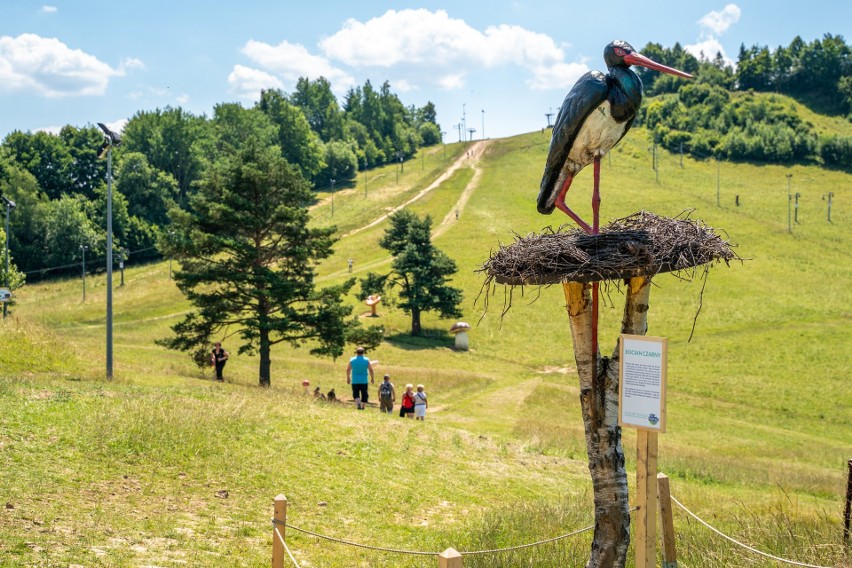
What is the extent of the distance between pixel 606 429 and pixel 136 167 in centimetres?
9808

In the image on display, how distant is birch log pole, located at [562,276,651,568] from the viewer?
7969 millimetres

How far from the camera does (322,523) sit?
1153cm

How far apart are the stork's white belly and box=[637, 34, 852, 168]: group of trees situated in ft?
380

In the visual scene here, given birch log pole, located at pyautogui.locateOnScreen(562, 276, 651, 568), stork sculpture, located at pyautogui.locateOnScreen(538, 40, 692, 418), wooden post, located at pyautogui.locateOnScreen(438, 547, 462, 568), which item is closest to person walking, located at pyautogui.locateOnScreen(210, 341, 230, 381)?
stork sculpture, located at pyautogui.locateOnScreen(538, 40, 692, 418)

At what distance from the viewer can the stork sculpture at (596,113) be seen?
8.35m

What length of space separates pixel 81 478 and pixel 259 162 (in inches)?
694

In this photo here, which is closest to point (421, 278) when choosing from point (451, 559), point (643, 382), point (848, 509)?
point (848, 509)

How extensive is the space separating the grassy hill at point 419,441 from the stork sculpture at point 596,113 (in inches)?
50.8

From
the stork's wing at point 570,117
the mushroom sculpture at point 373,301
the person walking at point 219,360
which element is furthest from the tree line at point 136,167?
the stork's wing at point 570,117

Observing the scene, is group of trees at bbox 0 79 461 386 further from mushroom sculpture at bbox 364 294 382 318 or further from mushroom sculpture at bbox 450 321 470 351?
mushroom sculpture at bbox 450 321 470 351

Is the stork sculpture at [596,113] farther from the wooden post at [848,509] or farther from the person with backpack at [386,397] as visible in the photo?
the person with backpack at [386,397]

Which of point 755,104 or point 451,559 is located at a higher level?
point 755,104

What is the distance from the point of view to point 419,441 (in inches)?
698

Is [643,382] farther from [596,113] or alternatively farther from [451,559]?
[596,113]
